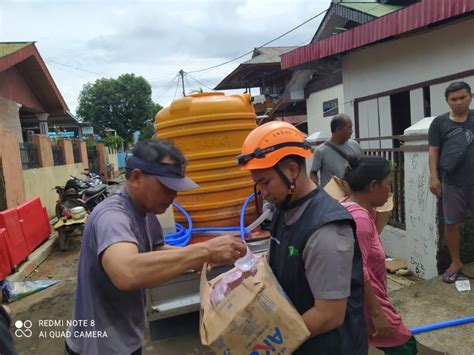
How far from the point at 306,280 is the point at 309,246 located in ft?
0.54

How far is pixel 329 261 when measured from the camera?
4.44 ft

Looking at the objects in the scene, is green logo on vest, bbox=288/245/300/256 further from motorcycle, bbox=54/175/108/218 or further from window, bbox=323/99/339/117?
window, bbox=323/99/339/117

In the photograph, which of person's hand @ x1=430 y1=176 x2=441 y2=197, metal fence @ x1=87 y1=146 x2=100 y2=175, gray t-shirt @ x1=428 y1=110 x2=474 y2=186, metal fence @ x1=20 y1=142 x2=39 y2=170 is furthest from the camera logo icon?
metal fence @ x1=87 y1=146 x2=100 y2=175

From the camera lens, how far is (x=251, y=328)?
4.24 ft

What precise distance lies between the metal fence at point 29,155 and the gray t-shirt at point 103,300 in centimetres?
870

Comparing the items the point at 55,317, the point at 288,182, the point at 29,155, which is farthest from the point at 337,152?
the point at 29,155

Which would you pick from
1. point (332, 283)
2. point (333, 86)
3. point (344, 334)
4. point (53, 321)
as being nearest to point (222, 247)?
point (332, 283)

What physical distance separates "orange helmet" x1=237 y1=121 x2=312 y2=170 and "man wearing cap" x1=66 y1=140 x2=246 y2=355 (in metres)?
0.36

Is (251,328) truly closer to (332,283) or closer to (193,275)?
(332,283)

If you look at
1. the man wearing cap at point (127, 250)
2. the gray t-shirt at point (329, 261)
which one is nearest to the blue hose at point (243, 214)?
the man wearing cap at point (127, 250)

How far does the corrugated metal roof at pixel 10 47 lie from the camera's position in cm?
1021

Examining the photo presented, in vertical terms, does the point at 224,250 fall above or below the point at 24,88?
below

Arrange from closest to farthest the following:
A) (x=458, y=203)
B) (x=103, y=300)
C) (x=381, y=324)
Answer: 1. (x=103, y=300)
2. (x=381, y=324)
3. (x=458, y=203)

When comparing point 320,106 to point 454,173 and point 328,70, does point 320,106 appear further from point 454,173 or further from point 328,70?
point 454,173
